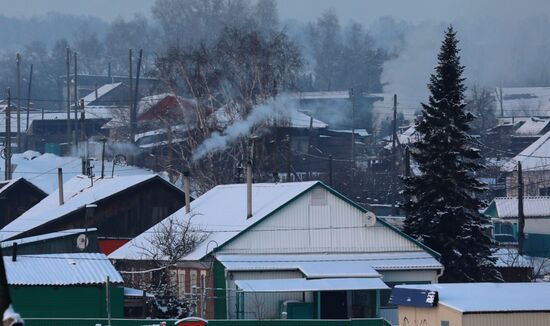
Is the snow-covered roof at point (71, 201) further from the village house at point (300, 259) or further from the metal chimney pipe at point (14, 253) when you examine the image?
the metal chimney pipe at point (14, 253)

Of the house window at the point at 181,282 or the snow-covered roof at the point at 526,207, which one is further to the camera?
the snow-covered roof at the point at 526,207

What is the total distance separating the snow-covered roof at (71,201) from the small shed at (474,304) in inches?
617

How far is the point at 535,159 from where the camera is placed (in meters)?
69.7

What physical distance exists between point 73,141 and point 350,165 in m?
19.6

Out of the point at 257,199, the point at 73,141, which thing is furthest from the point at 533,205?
the point at 73,141

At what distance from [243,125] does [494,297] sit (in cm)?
2888

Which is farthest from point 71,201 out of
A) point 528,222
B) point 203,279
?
point 528,222

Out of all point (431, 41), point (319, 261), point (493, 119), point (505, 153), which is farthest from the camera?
point (431, 41)

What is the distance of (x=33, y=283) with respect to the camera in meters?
27.8

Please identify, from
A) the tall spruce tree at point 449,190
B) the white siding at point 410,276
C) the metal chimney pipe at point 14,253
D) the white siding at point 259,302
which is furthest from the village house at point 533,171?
the metal chimney pipe at point 14,253

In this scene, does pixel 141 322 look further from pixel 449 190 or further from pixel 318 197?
pixel 449 190

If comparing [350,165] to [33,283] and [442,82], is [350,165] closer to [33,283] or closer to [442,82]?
[442,82]

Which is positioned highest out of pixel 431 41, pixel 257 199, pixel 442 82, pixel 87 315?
pixel 431 41

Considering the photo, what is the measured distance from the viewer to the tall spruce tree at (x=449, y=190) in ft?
107
